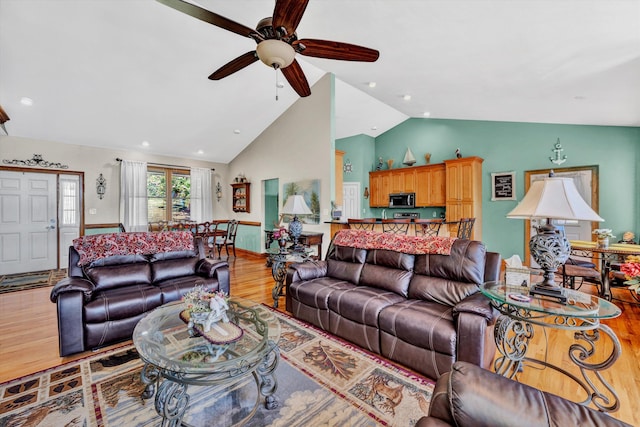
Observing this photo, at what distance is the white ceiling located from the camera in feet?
8.48

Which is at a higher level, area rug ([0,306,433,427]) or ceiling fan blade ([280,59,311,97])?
ceiling fan blade ([280,59,311,97])

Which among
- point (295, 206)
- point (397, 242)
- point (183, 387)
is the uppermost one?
point (295, 206)

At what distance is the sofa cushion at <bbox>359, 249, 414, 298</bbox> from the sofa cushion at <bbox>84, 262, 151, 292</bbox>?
2.46 m

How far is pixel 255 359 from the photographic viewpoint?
5.19 feet

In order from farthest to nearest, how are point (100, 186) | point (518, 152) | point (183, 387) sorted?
1. point (100, 186)
2. point (518, 152)
3. point (183, 387)

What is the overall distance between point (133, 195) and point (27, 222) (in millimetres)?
1828

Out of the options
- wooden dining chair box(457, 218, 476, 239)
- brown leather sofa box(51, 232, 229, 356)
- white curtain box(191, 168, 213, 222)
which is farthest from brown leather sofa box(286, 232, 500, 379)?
white curtain box(191, 168, 213, 222)

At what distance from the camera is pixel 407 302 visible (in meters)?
2.46

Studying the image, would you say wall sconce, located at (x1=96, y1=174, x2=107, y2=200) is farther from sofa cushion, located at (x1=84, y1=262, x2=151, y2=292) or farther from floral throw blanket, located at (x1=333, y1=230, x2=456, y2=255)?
floral throw blanket, located at (x1=333, y1=230, x2=456, y2=255)

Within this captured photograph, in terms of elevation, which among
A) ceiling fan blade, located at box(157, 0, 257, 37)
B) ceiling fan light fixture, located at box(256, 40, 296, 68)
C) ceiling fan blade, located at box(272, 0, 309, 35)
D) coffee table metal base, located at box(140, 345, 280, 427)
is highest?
ceiling fan blade, located at box(157, 0, 257, 37)

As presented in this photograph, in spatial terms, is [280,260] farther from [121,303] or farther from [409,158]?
[409,158]

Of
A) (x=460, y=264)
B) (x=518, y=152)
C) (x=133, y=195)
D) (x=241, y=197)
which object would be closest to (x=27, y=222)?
(x=133, y=195)

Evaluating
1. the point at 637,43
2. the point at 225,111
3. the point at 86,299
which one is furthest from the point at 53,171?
the point at 637,43

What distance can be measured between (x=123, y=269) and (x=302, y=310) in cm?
203
